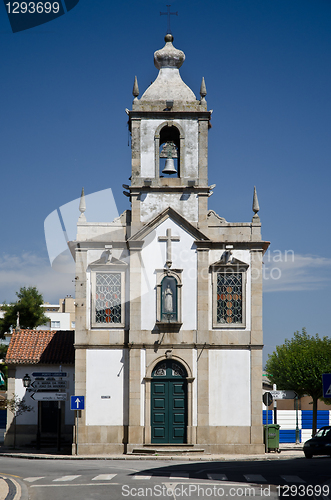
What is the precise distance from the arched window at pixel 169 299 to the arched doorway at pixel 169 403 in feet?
5.90

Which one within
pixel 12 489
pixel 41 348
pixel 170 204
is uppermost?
pixel 170 204

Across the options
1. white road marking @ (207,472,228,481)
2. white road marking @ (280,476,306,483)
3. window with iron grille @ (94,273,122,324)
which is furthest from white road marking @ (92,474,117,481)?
window with iron grille @ (94,273,122,324)

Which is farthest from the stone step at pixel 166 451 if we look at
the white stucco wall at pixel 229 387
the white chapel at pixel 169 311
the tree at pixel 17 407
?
the tree at pixel 17 407

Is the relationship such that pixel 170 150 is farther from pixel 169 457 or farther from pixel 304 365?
pixel 304 365

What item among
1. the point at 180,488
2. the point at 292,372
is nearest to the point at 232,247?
the point at 180,488

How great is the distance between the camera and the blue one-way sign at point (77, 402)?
87.2 ft

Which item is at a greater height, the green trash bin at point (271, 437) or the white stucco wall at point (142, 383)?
the white stucco wall at point (142, 383)

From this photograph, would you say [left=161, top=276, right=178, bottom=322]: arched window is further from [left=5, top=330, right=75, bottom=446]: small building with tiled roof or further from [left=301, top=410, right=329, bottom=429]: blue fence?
[left=301, top=410, right=329, bottom=429]: blue fence

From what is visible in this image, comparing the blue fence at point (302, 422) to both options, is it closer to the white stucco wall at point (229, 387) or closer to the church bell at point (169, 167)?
the white stucco wall at point (229, 387)

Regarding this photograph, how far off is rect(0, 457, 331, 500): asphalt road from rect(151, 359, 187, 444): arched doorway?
383 centimetres

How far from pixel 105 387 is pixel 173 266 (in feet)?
18.4

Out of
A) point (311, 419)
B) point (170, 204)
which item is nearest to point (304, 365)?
point (311, 419)

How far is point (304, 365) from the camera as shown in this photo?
45.7 meters

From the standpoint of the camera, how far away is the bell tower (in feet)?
93.1
